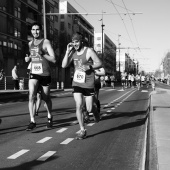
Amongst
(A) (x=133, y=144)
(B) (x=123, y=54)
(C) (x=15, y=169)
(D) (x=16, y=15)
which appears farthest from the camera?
(B) (x=123, y=54)

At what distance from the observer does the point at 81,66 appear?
5.45m

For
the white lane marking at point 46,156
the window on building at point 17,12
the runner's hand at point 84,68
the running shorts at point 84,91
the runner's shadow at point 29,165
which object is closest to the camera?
the runner's shadow at point 29,165

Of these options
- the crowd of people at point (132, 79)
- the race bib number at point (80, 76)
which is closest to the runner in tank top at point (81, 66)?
the race bib number at point (80, 76)

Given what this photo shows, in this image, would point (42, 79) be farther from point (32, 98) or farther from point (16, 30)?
point (16, 30)

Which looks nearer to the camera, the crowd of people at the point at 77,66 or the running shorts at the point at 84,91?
the crowd of people at the point at 77,66

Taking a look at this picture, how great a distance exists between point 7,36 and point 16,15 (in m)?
3.80

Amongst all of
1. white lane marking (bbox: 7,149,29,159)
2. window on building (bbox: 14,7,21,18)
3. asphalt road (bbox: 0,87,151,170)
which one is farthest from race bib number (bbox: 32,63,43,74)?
Answer: window on building (bbox: 14,7,21,18)

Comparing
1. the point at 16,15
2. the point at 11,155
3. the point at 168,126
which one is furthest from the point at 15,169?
the point at 16,15

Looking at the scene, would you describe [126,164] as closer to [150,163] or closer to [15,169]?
[150,163]

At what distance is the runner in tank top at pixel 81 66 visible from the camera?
5.40 metres

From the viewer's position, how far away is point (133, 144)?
17.2 feet

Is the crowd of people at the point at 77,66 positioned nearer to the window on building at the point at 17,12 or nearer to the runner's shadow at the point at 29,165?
the runner's shadow at the point at 29,165

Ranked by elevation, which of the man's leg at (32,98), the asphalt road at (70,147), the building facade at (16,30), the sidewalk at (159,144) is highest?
the building facade at (16,30)

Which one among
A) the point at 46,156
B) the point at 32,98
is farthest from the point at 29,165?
the point at 32,98
